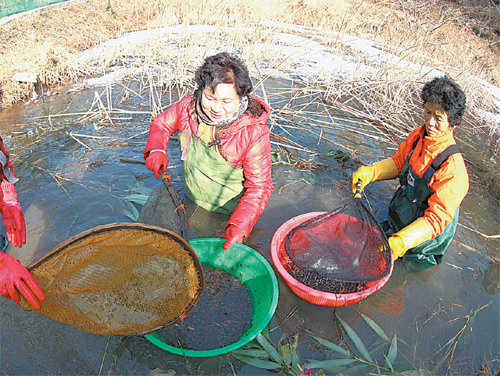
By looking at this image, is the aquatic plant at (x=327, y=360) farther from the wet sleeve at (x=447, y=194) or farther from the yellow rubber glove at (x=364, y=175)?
the yellow rubber glove at (x=364, y=175)

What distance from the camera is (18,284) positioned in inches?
65.6

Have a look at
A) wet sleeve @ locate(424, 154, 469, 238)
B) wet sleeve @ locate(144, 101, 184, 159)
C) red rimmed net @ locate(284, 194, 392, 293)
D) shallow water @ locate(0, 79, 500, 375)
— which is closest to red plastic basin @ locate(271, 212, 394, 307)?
red rimmed net @ locate(284, 194, 392, 293)

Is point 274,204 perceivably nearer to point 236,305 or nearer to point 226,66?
point 236,305

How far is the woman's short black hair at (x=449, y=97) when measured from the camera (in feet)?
7.89

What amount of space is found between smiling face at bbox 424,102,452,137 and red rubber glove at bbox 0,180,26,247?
331cm

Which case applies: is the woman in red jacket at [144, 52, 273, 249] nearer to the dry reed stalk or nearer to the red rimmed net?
the red rimmed net

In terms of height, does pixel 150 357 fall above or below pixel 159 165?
below

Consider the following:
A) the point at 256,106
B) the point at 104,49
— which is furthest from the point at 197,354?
the point at 104,49

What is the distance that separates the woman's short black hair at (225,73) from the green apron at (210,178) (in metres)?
0.54

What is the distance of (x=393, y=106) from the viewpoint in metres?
5.62

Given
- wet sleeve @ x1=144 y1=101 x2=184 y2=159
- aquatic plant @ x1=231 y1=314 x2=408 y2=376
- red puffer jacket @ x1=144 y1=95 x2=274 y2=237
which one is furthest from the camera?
Result: wet sleeve @ x1=144 y1=101 x2=184 y2=159

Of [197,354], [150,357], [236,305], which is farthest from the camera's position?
[236,305]

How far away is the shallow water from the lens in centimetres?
218

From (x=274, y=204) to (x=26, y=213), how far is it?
8.30 feet
